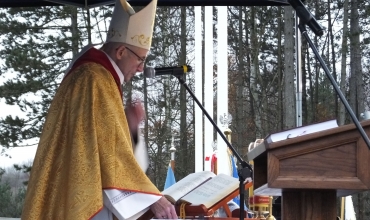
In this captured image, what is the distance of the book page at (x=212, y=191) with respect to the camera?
126 inches

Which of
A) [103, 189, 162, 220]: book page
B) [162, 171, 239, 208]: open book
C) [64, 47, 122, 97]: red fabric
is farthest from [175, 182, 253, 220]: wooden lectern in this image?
[64, 47, 122, 97]: red fabric

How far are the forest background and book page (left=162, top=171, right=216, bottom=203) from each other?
337 inches

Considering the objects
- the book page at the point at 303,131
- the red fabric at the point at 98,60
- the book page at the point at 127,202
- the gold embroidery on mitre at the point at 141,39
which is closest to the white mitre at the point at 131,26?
the gold embroidery on mitre at the point at 141,39

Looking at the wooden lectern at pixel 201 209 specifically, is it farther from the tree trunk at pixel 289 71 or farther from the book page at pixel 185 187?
the tree trunk at pixel 289 71

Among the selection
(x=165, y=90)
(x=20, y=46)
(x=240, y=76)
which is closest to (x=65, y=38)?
(x=20, y=46)

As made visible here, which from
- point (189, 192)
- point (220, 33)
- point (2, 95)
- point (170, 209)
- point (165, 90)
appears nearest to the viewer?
point (170, 209)

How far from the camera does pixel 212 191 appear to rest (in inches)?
130

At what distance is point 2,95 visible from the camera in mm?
14586

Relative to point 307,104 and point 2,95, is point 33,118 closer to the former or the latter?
point 2,95

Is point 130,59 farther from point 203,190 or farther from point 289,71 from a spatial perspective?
point 289,71

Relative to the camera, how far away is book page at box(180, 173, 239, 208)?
3205 millimetres

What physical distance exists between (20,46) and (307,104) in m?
8.84

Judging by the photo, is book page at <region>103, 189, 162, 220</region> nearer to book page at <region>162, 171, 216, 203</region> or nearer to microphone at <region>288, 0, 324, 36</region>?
book page at <region>162, 171, 216, 203</region>

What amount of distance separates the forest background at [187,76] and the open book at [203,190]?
28.4ft
